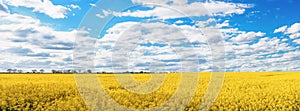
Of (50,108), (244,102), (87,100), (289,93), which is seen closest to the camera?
(50,108)

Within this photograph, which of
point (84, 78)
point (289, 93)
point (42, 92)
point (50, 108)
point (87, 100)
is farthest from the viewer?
point (84, 78)

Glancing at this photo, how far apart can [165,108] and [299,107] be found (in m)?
5.14

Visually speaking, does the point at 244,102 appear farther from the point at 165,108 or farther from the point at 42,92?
the point at 42,92

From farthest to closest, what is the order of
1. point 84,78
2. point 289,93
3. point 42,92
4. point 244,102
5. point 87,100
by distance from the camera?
1. point 84,78
2. point 289,93
3. point 42,92
4. point 244,102
5. point 87,100

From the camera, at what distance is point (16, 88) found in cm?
1538

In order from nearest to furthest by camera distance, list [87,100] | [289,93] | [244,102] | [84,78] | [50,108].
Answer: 1. [50,108]
2. [87,100]
3. [244,102]
4. [289,93]
5. [84,78]

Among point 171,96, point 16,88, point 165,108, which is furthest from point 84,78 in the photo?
point 165,108

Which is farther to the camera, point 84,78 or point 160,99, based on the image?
point 84,78

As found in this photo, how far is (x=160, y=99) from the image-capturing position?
1333 cm

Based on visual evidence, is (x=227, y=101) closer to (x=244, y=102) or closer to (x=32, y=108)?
(x=244, y=102)

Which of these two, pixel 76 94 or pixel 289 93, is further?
pixel 289 93

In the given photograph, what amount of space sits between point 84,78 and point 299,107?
379 inches

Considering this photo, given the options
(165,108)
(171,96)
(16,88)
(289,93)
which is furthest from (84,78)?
(289,93)

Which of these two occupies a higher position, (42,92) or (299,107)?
(42,92)
